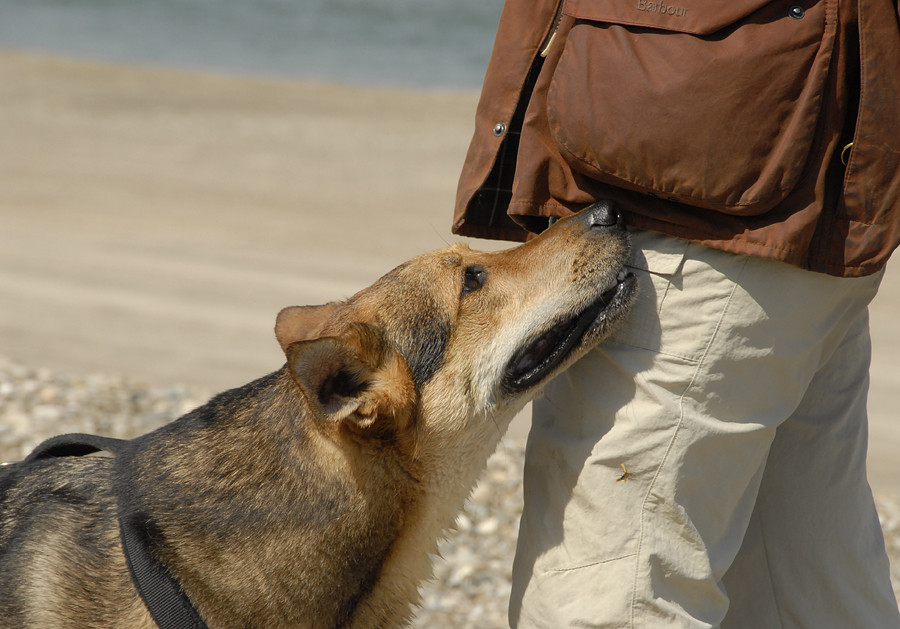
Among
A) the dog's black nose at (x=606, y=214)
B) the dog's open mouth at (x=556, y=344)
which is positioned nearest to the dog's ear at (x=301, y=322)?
the dog's open mouth at (x=556, y=344)

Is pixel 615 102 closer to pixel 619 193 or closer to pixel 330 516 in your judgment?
pixel 619 193

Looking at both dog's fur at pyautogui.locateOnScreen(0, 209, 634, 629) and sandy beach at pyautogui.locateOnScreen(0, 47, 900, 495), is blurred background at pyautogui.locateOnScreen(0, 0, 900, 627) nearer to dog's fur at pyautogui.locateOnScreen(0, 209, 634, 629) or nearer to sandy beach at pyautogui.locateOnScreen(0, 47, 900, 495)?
sandy beach at pyautogui.locateOnScreen(0, 47, 900, 495)

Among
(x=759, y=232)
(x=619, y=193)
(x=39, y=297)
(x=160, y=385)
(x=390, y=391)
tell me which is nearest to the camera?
(x=759, y=232)

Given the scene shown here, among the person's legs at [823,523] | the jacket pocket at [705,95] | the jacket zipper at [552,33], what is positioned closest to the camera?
the jacket pocket at [705,95]

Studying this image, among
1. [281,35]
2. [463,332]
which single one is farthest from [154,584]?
[281,35]

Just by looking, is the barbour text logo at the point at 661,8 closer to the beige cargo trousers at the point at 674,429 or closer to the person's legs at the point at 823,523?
the beige cargo trousers at the point at 674,429

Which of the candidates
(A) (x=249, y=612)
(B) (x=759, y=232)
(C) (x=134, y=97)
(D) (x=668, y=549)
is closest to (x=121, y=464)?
(A) (x=249, y=612)

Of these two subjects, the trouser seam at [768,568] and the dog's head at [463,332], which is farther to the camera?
the trouser seam at [768,568]

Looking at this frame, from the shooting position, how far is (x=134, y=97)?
16.8 m

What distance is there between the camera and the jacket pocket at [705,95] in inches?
89.4

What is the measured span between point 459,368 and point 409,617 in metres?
0.75

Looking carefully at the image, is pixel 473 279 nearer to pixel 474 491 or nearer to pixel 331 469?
pixel 331 469

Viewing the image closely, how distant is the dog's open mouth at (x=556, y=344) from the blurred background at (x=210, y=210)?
1887mm

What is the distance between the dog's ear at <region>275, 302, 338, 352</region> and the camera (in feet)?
10.2
